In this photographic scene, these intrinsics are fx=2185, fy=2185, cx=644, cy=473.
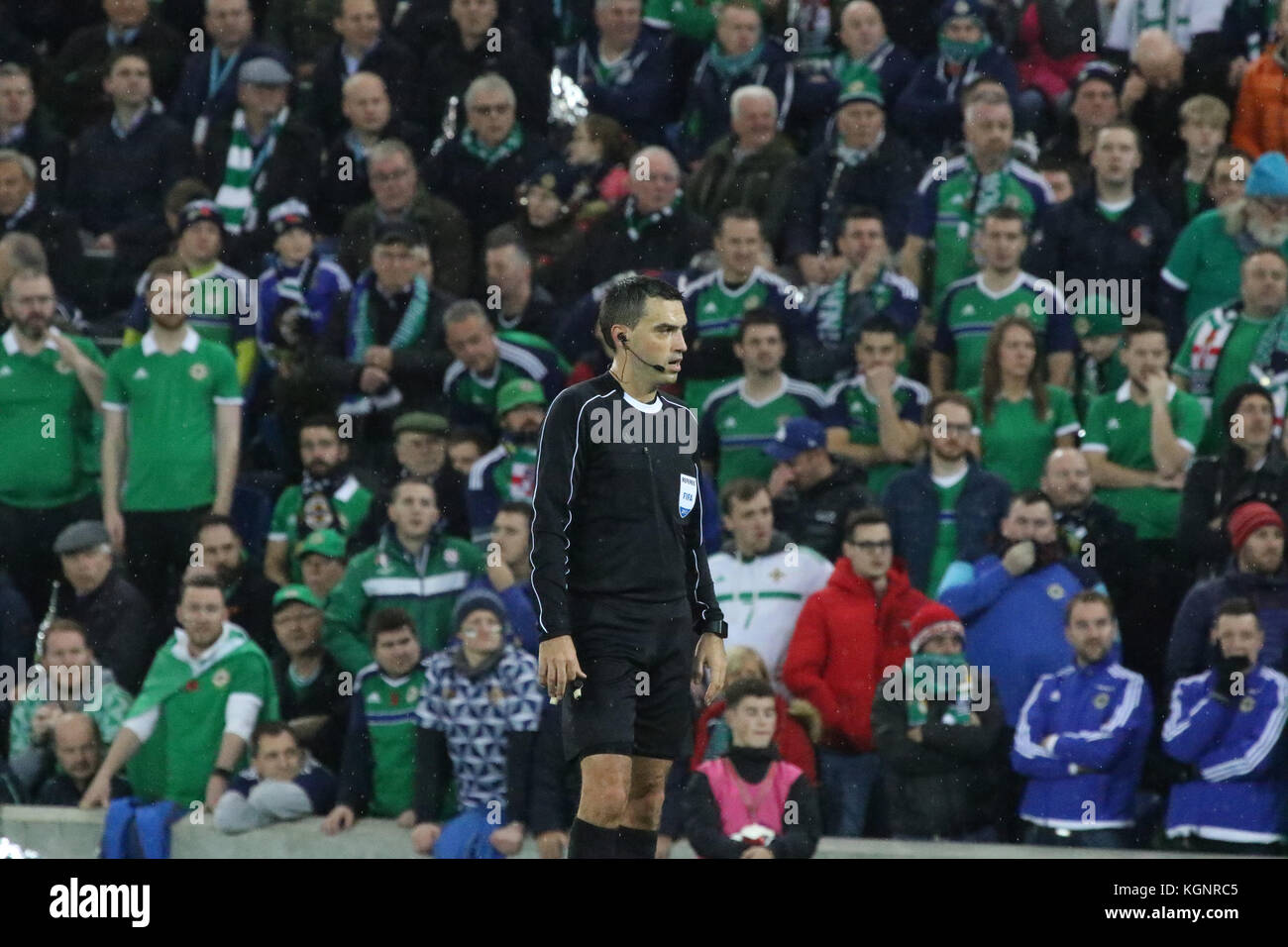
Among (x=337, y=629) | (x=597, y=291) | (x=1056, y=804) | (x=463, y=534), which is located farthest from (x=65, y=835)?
(x=1056, y=804)

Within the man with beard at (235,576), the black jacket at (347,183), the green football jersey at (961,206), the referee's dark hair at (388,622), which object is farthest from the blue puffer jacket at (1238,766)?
the black jacket at (347,183)

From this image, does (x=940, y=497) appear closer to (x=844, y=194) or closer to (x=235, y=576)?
(x=844, y=194)

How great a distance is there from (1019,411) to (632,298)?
11.2 feet

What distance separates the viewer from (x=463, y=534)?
9016 millimetres

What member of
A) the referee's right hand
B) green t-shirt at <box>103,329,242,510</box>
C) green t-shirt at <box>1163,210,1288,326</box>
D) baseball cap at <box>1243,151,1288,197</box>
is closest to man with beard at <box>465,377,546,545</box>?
green t-shirt at <box>103,329,242,510</box>

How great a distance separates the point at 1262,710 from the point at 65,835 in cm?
446

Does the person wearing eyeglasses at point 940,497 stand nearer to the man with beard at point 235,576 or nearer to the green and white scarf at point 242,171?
the man with beard at point 235,576

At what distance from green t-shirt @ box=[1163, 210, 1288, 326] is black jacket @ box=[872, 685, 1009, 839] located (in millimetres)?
2231

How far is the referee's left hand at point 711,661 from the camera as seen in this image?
5742mm

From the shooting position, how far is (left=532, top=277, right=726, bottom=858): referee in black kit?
18.3 ft

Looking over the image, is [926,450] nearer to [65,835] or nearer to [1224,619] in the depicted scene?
[1224,619]

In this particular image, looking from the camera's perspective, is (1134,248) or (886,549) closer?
(886,549)

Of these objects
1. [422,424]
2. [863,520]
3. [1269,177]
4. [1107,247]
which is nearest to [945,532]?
[863,520]
